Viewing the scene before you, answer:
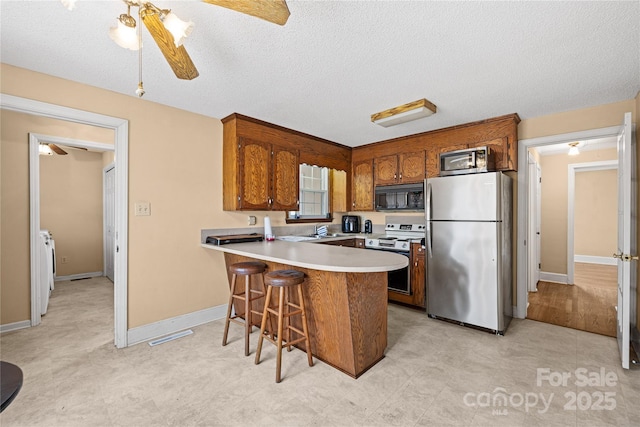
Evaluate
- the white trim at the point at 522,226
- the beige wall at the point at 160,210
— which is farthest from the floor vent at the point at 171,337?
the white trim at the point at 522,226

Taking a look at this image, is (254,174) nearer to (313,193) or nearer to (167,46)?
(313,193)

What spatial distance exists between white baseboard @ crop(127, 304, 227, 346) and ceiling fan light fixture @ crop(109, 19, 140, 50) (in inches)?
96.2

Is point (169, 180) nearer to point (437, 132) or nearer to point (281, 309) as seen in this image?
point (281, 309)

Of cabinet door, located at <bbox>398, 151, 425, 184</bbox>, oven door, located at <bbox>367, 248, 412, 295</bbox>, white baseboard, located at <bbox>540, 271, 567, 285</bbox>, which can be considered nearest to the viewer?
oven door, located at <bbox>367, 248, 412, 295</bbox>

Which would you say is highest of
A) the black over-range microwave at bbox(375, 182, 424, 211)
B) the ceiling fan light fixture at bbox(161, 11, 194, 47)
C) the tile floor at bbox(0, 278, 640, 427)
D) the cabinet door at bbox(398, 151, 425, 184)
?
the ceiling fan light fixture at bbox(161, 11, 194, 47)

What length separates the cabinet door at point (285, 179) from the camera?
3604mm

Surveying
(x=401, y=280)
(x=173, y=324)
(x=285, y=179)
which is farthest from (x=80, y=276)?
(x=401, y=280)

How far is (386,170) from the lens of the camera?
169 inches

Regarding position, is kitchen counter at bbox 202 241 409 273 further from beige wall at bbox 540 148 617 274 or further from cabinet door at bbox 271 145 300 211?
beige wall at bbox 540 148 617 274

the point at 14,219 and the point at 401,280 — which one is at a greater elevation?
the point at 14,219

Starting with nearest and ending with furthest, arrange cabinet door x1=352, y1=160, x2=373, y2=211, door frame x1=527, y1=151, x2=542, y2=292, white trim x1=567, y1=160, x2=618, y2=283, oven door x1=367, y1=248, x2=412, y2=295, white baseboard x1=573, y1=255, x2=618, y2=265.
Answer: oven door x1=367, y1=248, x2=412, y2=295 → door frame x1=527, y1=151, x2=542, y2=292 → cabinet door x1=352, y1=160, x2=373, y2=211 → white trim x1=567, y1=160, x2=618, y2=283 → white baseboard x1=573, y1=255, x2=618, y2=265

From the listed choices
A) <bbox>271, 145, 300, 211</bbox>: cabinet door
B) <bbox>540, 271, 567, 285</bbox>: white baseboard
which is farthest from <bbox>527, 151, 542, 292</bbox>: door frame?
<bbox>271, 145, 300, 211</bbox>: cabinet door

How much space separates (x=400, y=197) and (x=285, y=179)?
5.49 ft

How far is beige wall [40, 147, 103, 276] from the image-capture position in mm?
4859
